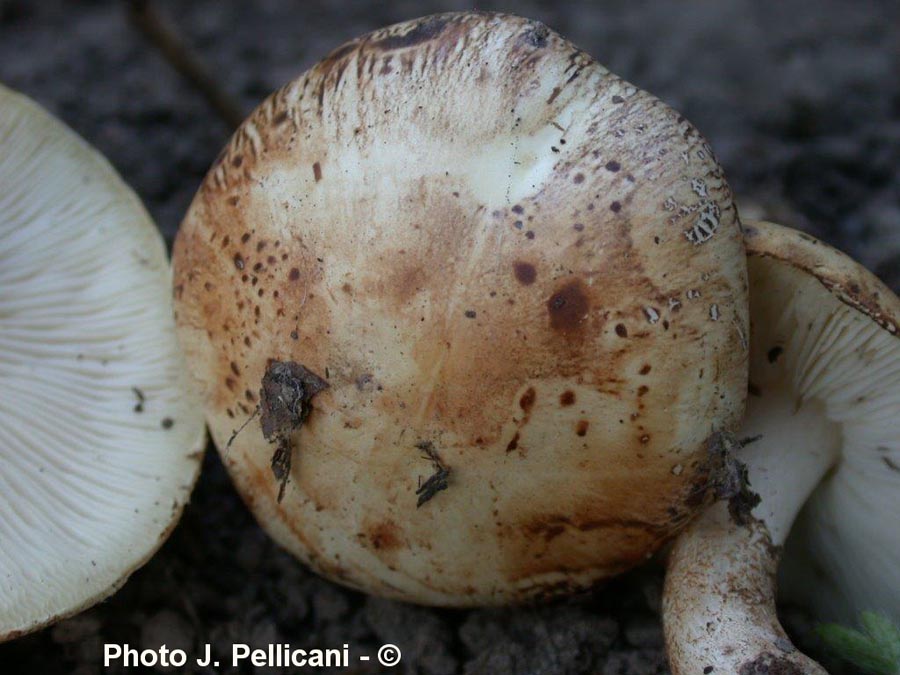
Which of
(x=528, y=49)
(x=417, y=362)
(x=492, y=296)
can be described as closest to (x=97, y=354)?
(x=417, y=362)

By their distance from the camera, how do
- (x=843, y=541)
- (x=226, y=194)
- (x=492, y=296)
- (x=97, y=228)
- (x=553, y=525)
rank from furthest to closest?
(x=97, y=228), (x=843, y=541), (x=226, y=194), (x=553, y=525), (x=492, y=296)

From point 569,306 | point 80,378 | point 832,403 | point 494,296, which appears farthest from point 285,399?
point 832,403

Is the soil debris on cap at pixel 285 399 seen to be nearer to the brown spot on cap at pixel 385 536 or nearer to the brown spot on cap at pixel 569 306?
the brown spot on cap at pixel 385 536

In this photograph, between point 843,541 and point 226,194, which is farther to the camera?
point 843,541

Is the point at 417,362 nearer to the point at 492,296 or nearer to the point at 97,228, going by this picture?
the point at 492,296

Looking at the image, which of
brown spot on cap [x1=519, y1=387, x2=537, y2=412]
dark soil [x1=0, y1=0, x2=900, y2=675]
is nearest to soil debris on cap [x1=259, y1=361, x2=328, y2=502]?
brown spot on cap [x1=519, y1=387, x2=537, y2=412]

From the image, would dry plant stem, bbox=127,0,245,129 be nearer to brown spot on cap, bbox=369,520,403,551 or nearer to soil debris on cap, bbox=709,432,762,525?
brown spot on cap, bbox=369,520,403,551

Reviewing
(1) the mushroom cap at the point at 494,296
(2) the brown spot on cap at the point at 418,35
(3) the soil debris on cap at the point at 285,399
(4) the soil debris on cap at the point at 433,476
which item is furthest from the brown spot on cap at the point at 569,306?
(2) the brown spot on cap at the point at 418,35

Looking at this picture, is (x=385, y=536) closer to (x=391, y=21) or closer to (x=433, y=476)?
(x=433, y=476)

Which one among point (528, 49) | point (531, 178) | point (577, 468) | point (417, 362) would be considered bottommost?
point (577, 468)
